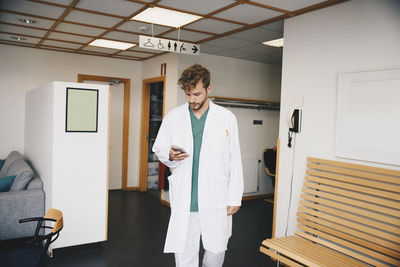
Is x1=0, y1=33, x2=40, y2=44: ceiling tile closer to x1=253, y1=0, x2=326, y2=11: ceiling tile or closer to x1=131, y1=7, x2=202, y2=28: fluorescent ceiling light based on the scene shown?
x1=131, y1=7, x2=202, y2=28: fluorescent ceiling light

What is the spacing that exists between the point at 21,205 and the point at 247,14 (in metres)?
3.36

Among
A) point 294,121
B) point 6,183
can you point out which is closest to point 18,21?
point 6,183

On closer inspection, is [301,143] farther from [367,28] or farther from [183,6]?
[183,6]

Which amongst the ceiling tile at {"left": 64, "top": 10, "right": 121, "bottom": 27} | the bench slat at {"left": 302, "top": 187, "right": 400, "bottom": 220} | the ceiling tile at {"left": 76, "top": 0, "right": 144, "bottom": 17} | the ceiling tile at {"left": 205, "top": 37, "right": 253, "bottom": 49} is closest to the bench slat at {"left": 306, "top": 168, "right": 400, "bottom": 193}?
the bench slat at {"left": 302, "top": 187, "right": 400, "bottom": 220}

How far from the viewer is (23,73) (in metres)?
6.33

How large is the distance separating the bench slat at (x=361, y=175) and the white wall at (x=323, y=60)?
151 millimetres

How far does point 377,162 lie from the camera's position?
9.84ft

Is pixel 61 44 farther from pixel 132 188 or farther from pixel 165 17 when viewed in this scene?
pixel 132 188

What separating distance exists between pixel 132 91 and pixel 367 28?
5153 millimetres

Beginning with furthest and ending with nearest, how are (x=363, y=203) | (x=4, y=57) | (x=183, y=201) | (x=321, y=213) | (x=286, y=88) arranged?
1. (x=4, y=57)
2. (x=286, y=88)
3. (x=321, y=213)
4. (x=363, y=203)
5. (x=183, y=201)

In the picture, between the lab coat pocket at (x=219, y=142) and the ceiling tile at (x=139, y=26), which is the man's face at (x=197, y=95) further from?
the ceiling tile at (x=139, y=26)

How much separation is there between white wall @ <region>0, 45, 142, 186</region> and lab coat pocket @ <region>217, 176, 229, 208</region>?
529 centimetres

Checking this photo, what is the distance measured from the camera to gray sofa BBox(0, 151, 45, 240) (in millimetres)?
3734

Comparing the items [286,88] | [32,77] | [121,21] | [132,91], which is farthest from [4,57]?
[286,88]
